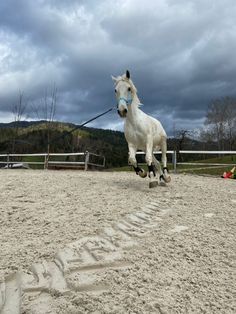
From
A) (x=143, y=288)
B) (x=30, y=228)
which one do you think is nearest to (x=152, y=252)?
(x=143, y=288)

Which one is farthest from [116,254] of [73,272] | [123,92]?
[123,92]

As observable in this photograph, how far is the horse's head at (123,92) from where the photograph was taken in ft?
24.6

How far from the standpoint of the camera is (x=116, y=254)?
4.42 metres

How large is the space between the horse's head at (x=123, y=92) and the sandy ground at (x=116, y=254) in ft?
5.51

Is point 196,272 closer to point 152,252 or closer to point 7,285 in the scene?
point 152,252

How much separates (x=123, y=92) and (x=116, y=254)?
4.05 metres

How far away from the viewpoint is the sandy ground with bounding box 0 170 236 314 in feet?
11.5

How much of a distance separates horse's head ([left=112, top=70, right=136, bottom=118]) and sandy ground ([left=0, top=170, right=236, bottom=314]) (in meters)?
1.68

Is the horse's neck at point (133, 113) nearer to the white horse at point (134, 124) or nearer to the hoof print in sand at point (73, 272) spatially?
the white horse at point (134, 124)

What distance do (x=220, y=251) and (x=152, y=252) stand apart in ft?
2.82

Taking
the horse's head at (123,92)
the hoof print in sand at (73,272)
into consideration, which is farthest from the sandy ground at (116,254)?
the horse's head at (123,92)

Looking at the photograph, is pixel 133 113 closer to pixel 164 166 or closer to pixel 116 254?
pixel 164 166

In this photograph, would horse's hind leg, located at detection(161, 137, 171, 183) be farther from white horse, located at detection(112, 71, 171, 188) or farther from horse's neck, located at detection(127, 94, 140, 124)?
horse's neck, located at detection(127, 94, 140, 124)

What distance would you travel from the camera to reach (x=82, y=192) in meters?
7.89
